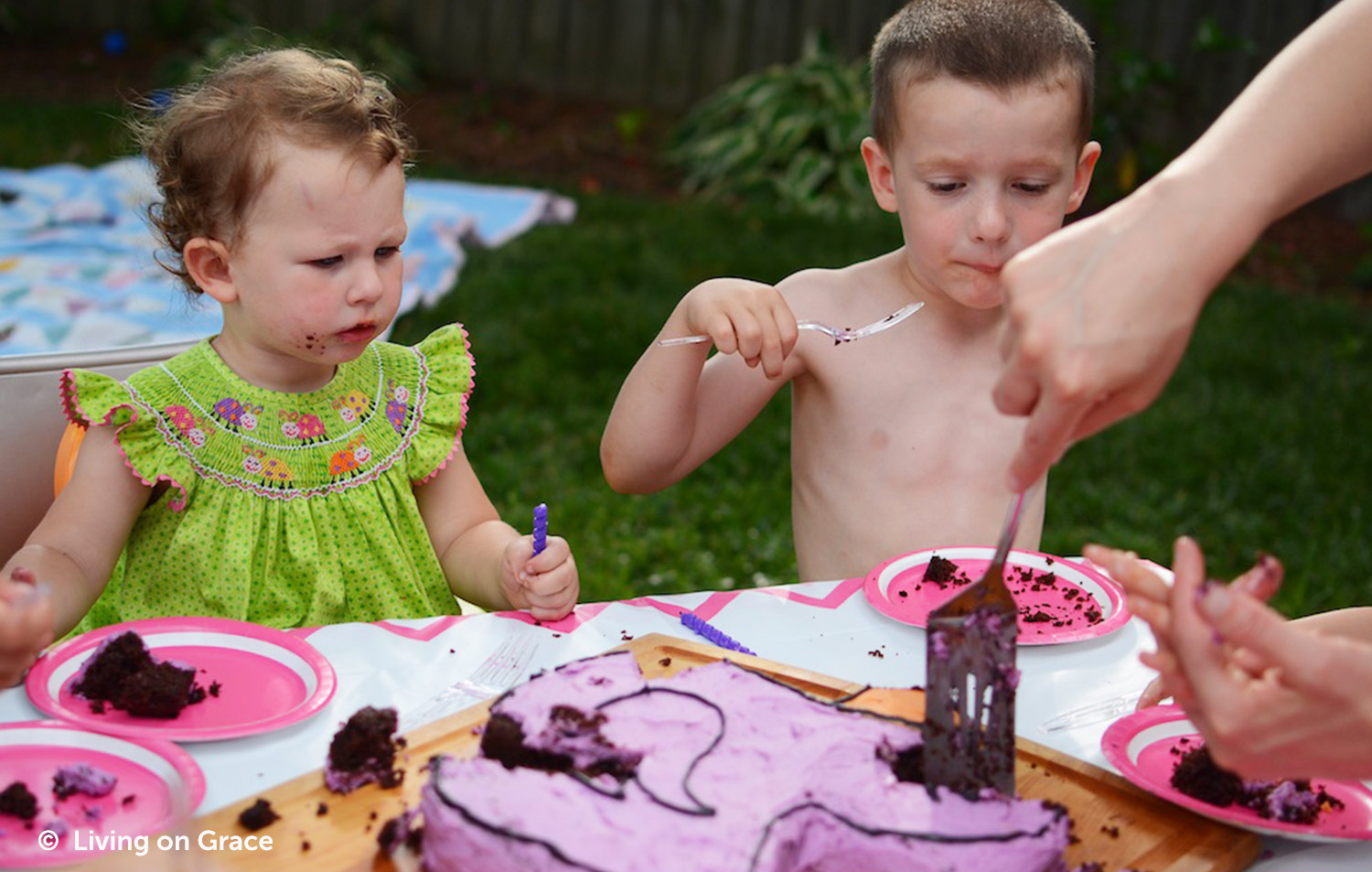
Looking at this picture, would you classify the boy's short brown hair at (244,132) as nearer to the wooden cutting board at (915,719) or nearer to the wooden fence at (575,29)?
the wooden cutting board at (915,719)

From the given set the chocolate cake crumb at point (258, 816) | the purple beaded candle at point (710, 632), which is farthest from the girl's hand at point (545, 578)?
the chocolate cake crumb at point (258, 816)

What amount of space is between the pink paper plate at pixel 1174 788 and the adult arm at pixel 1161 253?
1.20ft

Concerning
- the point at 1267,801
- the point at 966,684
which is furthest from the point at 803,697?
the point at 1267,801

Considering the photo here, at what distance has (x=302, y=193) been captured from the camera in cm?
212

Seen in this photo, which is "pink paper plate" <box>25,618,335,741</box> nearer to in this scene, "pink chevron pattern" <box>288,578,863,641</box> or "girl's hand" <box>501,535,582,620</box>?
"pink chevron pattern" <box>288,578,863,641</box>

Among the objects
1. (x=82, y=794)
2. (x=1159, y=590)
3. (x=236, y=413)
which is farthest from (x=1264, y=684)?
(x=236, y=413)

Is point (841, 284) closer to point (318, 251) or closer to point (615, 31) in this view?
point (318, 251)

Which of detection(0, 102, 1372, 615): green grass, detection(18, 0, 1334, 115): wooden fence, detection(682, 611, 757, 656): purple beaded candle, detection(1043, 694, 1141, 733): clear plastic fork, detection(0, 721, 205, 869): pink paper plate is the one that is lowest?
detection(0, 102, 1372, 615): green grass

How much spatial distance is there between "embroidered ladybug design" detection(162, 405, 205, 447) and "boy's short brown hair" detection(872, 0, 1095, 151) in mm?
1309

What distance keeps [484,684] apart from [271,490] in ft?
2.37

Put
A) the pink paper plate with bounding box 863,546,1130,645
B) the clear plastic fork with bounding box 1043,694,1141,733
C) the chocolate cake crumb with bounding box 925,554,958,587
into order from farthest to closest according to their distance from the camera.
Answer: the chocolate cake crumb with bounding box 925,554,958,587 < the pink paper plate with bounding box 863,546,1130,645 < the clear plastic fork with bounding box 1043,694,1141,733

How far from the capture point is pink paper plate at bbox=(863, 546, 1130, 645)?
77.9 inches

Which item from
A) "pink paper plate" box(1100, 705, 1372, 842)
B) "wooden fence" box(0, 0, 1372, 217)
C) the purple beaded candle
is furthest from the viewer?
"wooden fence" box(0, 0, 1372, 217)

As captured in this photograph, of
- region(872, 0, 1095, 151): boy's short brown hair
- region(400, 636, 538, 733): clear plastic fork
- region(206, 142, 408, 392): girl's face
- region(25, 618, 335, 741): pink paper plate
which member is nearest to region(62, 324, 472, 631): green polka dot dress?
region(206, 142, 408, 392): girl's face
